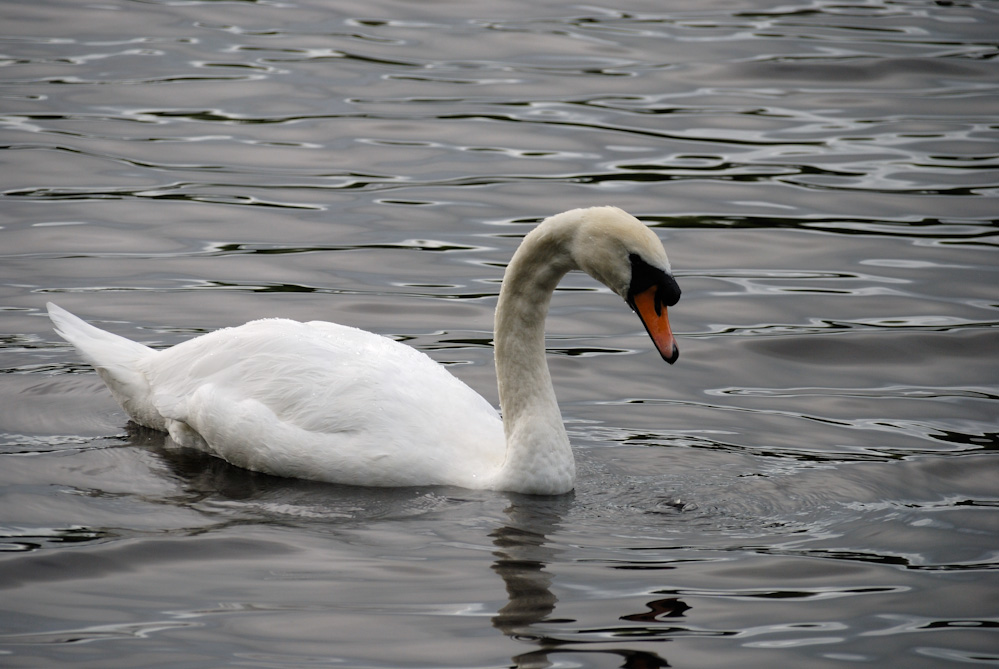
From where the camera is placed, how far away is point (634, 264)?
24.3 feet

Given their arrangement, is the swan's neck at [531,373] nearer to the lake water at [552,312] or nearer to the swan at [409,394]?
the swan at [409,394]

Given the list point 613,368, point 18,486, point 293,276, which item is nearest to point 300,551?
point 18,486

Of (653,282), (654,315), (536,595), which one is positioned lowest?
(536,595)

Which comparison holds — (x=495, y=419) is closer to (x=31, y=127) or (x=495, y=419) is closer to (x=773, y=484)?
(x=773, y=484)

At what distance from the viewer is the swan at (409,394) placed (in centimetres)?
757

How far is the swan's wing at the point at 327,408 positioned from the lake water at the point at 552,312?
16cm

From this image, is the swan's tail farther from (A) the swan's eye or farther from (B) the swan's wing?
(A) the swan's eye

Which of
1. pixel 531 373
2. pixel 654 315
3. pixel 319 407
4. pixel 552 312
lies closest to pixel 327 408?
pixel 319 407

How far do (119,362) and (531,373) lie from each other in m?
2.61

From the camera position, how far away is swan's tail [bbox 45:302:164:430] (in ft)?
29.2

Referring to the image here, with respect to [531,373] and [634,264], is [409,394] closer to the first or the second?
[531,373]

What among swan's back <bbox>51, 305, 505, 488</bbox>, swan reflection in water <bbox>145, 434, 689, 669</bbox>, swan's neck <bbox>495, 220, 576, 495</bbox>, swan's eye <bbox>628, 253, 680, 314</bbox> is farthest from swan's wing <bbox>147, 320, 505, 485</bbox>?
swan's eye <bbox>628, 253, 680, 314</bbox>

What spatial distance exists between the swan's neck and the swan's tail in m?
2.15

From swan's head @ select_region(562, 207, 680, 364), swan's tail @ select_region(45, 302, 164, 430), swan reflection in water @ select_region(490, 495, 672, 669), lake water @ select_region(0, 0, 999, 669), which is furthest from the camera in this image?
swan's tail @ select_region(45, 302, 164, 430)
